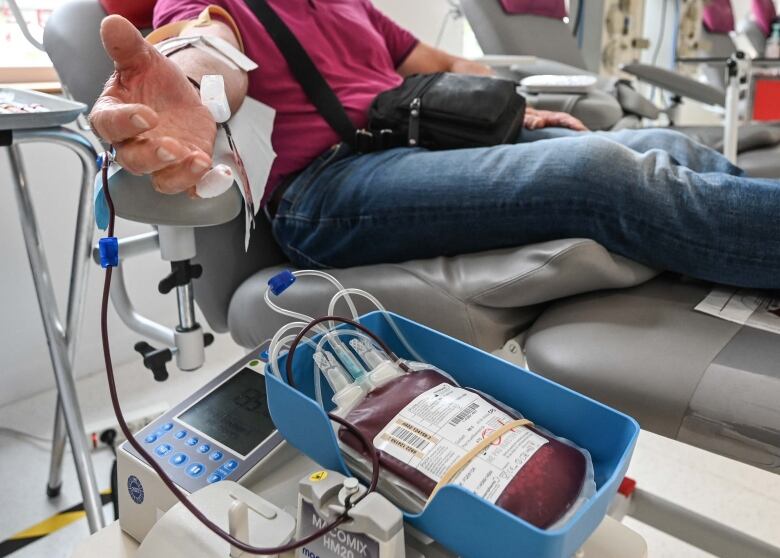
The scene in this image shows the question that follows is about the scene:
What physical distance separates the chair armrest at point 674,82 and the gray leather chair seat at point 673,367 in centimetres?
139

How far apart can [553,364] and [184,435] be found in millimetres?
355

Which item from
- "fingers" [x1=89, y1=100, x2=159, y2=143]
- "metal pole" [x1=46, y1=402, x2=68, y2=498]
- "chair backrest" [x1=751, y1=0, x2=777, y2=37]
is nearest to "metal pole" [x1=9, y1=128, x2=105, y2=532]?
"metal pole" [x1=46, y1=402, x2=68, y2=498]

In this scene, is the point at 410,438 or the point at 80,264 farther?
the point at 80,264

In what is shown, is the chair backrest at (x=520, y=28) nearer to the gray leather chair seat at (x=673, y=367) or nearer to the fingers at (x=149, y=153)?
the gray leather chair seat at (x=673, y=367)

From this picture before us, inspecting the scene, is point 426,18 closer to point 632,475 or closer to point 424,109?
point 424,109

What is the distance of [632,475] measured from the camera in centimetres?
131

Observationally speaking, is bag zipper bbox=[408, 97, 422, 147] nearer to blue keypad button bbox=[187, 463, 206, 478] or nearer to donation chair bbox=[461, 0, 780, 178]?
blue keypad button bbox=[187, 463, 206, 478]

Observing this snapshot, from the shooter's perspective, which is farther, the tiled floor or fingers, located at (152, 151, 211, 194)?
the tiled floor

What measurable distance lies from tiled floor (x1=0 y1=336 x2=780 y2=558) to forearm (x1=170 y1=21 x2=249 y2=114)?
0.80 metres

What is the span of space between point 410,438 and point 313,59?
774 millimetres

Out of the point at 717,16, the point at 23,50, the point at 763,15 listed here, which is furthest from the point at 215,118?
the point at 717,16

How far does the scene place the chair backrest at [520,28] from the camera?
2203 mm

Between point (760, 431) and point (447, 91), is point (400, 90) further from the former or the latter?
point (760, 431)

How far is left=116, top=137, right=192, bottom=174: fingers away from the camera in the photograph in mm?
529
